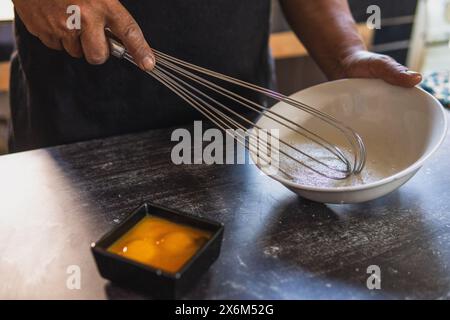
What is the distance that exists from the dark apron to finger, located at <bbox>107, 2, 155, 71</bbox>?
213 millimetres

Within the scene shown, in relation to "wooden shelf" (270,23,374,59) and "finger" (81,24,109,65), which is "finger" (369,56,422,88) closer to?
"finger" (81,24,109,65)

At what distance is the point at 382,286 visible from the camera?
2.07 ft

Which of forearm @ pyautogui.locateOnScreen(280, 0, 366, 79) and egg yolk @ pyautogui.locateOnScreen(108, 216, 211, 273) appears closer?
egg yolk @ pyautogui.locateOnScreen(108, 216, 211, 273)

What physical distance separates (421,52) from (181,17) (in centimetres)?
172

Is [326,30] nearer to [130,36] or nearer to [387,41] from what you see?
[130,36]

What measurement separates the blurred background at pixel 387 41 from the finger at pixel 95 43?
4.54 ft


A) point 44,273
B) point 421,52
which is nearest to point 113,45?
point 44,273

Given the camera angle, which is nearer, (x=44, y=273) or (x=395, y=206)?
(x=44, y=273)

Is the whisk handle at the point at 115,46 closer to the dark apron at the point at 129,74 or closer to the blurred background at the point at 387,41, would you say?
the dark apron at the point at 129,74

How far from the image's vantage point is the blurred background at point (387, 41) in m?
2.12

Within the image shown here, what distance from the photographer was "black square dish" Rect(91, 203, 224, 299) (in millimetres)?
587

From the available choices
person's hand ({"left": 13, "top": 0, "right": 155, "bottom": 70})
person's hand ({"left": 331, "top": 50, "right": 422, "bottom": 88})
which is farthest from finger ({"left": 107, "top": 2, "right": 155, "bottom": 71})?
person's hand ({"left": 331, "top": 50, "right": 422, "bottom": 88})

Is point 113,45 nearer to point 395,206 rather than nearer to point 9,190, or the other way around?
point 9,190

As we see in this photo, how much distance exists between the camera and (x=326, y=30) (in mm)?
1066
